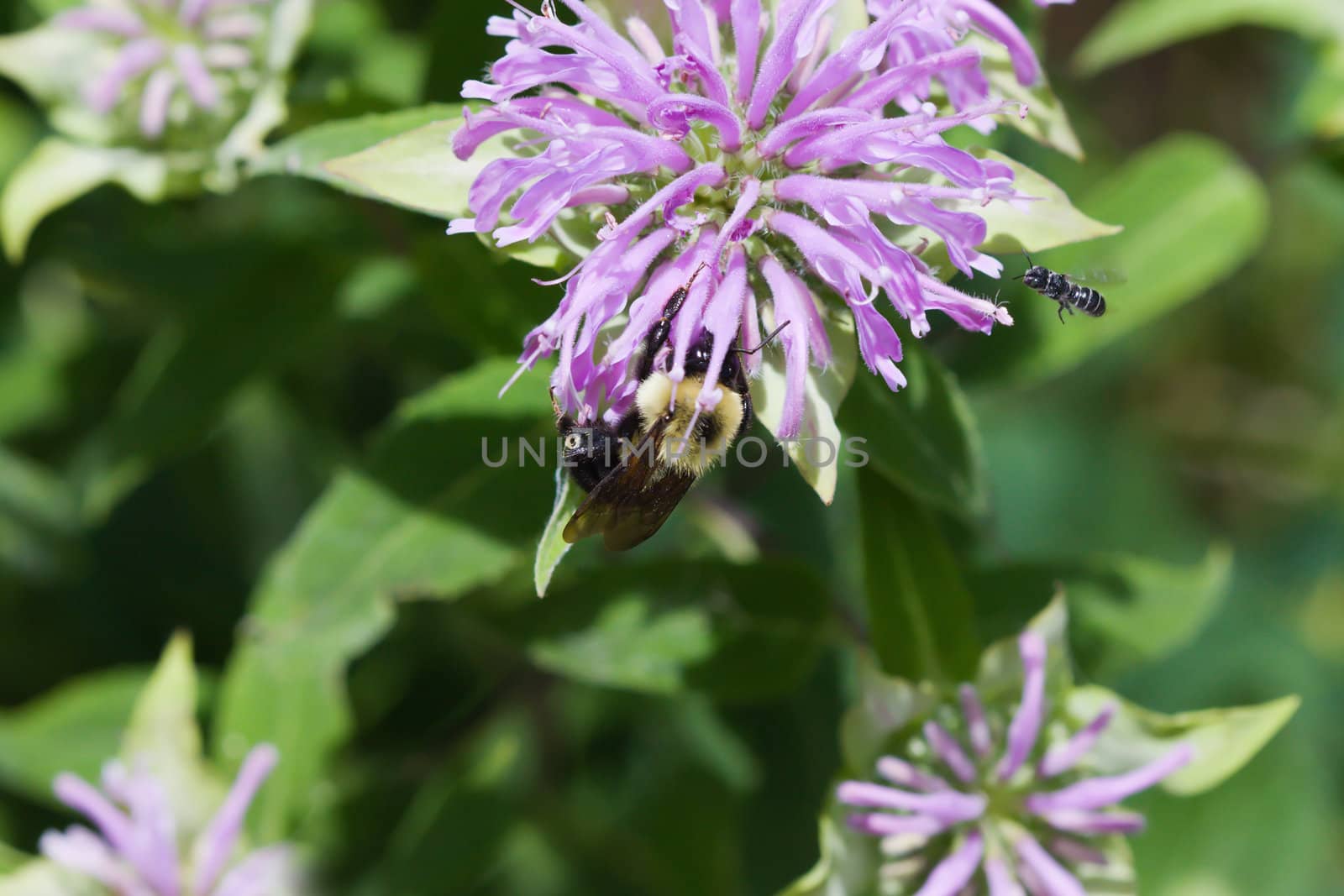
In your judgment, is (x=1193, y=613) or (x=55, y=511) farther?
(x=55, y=511)

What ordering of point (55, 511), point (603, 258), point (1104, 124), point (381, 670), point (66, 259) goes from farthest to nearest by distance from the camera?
point (1104, 124), point (55, 511), point (381, 670), point (66, 259), point (603, 258)

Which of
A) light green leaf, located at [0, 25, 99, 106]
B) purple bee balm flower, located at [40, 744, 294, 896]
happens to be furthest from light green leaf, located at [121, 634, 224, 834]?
light green leaf, located at [0, 25, 99, 106]

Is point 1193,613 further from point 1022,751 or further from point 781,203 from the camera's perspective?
point 781,203

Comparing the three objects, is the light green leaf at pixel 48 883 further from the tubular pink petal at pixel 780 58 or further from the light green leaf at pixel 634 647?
the tubular pink petal at pixel 780 58

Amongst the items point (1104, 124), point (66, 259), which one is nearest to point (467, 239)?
point (66, 259)

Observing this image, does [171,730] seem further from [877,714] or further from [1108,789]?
[1108,789]

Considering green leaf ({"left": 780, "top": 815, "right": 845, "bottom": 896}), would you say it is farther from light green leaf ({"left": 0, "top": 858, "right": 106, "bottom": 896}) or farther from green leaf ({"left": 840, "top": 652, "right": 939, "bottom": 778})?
light green leaf ({"left": 0, "top": 858, "right": 106, "bottom": 896})
